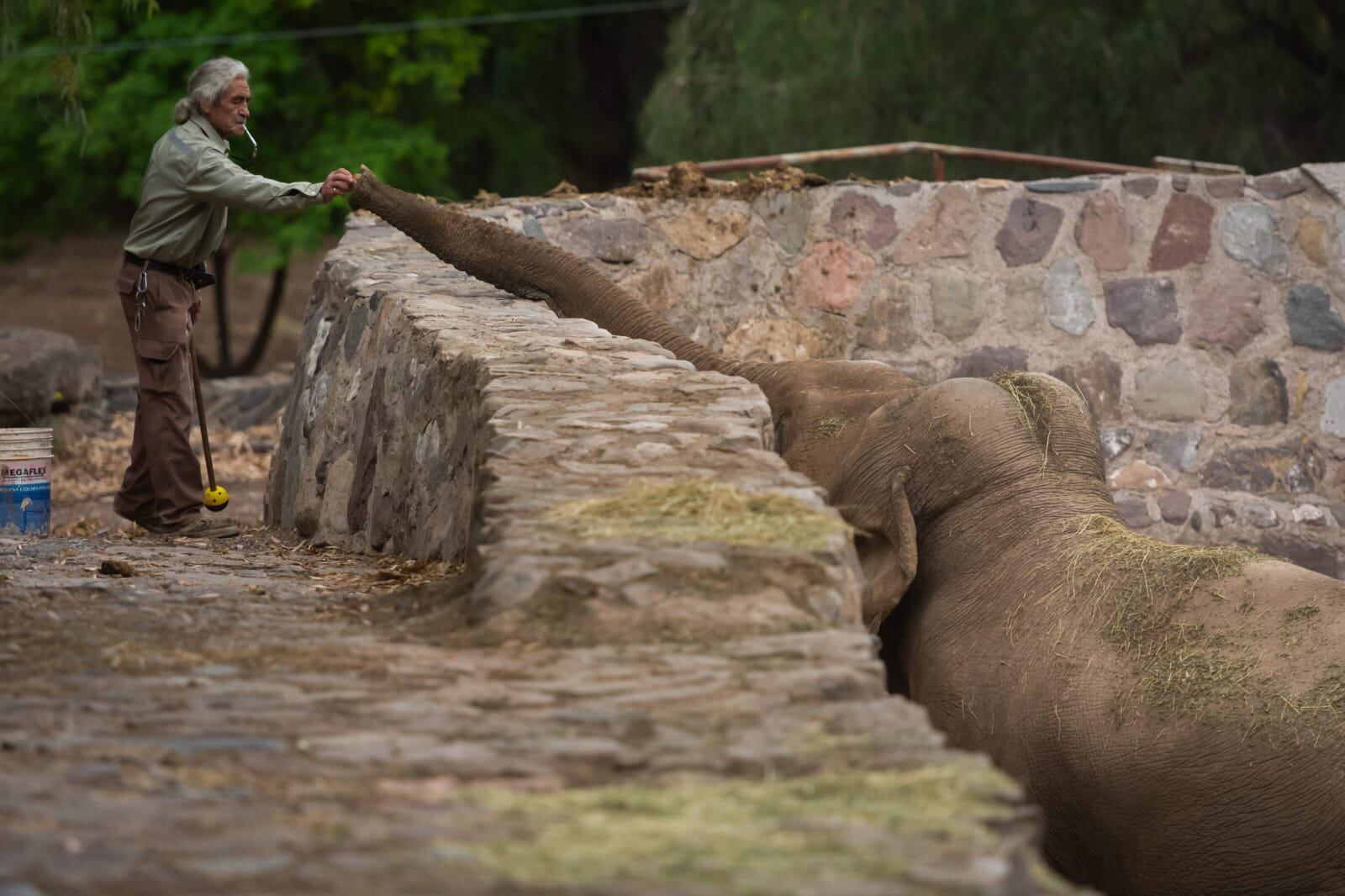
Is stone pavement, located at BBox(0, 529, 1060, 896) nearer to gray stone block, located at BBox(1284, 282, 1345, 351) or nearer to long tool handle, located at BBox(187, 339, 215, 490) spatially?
long tool handle, located at BBox(187, 339, 215, 490)

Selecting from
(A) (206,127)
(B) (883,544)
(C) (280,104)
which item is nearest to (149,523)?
(A) (206,127)

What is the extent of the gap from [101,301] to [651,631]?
24291 mm

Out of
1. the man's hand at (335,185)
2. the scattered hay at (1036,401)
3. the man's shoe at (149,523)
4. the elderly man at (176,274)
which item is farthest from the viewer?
the man's shoe at (149,523)

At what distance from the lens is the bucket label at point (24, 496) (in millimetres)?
7746

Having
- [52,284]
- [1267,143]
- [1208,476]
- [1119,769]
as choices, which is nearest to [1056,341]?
[1208,476]

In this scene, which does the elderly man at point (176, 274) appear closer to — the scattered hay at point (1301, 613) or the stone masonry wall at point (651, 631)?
the stone masonry wall at point (651, 631)

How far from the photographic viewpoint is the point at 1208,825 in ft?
18.0

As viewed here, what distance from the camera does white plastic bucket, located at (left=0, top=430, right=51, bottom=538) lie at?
25.4 ft

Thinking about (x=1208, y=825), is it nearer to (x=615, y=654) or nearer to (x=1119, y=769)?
(x=1119, y=769)

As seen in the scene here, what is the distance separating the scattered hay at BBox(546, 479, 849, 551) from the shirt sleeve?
319 cm

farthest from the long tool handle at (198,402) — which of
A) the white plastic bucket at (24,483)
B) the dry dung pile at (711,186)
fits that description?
the dry dung pile at (711,186)

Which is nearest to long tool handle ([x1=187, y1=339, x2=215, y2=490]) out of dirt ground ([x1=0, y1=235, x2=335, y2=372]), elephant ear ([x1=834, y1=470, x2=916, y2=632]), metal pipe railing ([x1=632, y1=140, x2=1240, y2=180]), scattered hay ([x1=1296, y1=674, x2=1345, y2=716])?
metal pipe railing ([x1=632, y1=140, x2=1240, y2=180])

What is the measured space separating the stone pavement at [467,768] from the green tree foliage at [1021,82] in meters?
12.5

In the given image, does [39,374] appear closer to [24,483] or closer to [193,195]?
[24,483]
